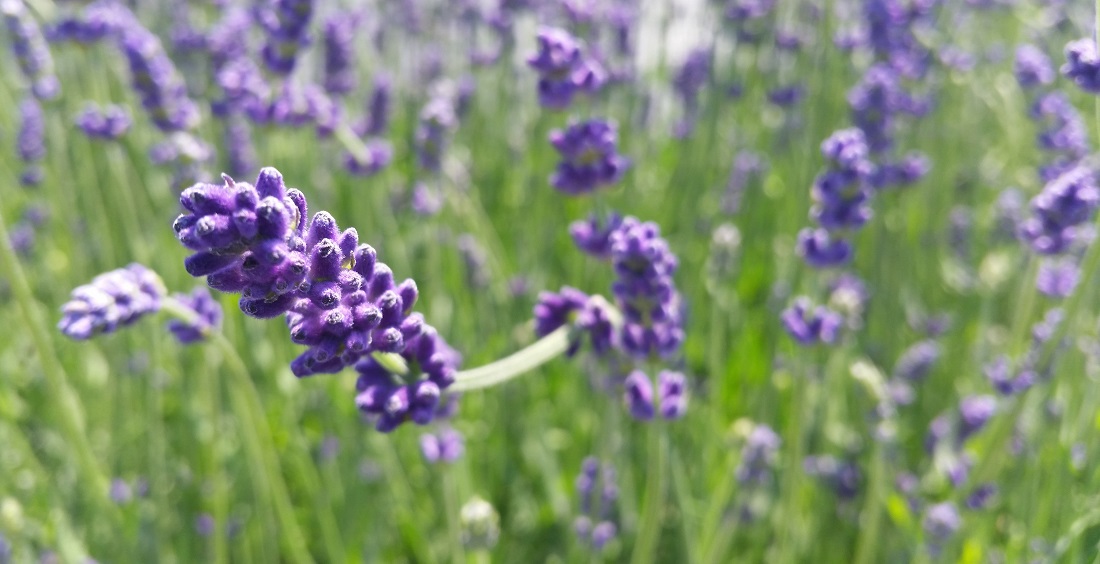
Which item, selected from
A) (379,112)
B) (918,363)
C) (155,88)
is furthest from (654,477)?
(379,112)

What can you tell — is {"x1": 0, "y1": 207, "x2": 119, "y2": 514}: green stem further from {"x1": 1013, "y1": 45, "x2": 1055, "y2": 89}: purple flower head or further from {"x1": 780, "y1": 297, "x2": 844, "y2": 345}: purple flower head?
{"x1": 1013, "y1": 45, "x2": 1055, "y2": 89}: purple flower head

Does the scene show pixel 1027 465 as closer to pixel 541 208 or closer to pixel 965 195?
pixel 541 208

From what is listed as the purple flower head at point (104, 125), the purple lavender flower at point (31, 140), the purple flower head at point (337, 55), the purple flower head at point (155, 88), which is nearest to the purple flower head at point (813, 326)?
the purple flower head at point (155, 88)

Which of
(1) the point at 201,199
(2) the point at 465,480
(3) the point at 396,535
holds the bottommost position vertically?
(3) the point at 396,535

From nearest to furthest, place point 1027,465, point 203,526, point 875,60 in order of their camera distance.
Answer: point 1027,465, point 203,526, point 875,60

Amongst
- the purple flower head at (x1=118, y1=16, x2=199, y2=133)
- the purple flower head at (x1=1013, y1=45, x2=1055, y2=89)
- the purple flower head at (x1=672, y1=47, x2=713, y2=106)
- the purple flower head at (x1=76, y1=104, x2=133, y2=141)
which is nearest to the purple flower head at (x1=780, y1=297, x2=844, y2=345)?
the purple flower head at (x1=1013, y1=45, x2=1055, y2=89)

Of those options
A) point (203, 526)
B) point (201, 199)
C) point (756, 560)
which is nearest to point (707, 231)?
point (756, 560)

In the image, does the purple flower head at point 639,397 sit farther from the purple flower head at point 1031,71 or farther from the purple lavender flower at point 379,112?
the purple lavender flower at point 379,112
